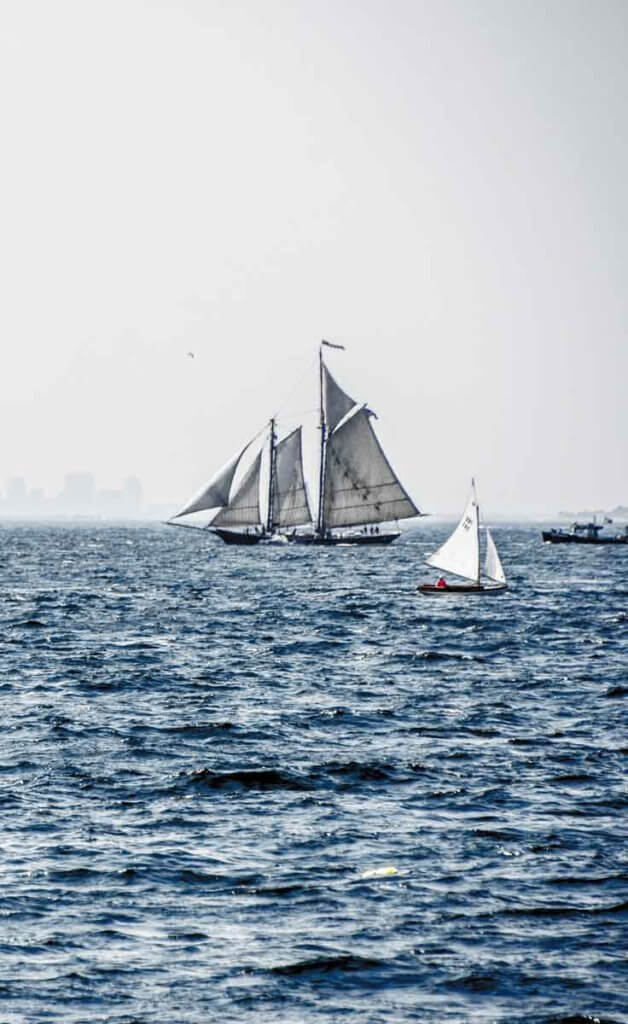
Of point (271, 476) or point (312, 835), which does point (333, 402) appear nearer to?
point (271, 476)

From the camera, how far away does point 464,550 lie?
76.9 metres

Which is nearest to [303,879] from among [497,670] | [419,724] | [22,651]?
[419,724]

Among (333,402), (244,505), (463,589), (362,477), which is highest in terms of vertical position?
(333,402)

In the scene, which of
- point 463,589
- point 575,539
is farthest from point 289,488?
point 463,589

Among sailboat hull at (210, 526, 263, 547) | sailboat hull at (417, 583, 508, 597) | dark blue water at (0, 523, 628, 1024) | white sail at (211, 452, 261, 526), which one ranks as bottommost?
dark blue water at (0, 523, 628, 1024)

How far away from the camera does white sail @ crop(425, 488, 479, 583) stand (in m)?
72.6

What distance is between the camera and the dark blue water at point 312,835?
15.3m

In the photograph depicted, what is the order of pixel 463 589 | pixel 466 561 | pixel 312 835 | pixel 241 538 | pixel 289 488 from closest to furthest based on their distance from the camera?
pixel 312 835
pixel 463 589
pixel 466 561
pixel 289 488
pixel 241 538

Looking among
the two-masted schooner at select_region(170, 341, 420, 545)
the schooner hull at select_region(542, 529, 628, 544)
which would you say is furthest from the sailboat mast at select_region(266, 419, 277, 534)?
the schooner hull at select_region(542, 529, 628, 544)

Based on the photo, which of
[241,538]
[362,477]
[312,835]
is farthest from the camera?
[241,538]

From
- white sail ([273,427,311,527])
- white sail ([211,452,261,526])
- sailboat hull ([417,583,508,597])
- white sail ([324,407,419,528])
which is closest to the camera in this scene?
sailboat hull ([417,583,508,597])

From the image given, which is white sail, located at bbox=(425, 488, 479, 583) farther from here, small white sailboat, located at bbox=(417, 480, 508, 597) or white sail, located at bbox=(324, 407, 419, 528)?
white sail, located at bbox=(324, 407, 419, 528)

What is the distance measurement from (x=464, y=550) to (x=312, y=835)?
5622 cm

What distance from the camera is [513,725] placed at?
3177cm
